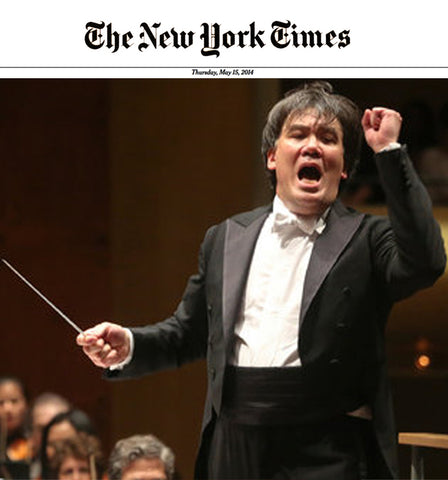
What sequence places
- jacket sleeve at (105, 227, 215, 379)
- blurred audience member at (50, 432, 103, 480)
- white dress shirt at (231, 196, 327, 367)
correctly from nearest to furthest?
white dress shirt at (231, 196, 327, 367)
jacket sleeve at (105, 227, 215, 379)
blurred audience member at (50, 432, 103, 480)

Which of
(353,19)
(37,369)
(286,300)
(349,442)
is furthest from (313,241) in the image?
(37,369)

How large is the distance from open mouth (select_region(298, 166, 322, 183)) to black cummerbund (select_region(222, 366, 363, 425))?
34 centimetres

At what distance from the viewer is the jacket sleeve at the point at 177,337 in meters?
2.16

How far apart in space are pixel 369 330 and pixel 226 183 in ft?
1.76

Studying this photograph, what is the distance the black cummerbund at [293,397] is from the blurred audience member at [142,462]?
11.0 inches

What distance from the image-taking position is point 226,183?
246 centimetres

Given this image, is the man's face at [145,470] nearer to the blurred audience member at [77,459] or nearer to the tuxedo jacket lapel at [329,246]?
the blurred audience member at [77,459]

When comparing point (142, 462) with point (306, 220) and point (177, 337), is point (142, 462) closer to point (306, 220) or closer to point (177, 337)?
point (177, 337)

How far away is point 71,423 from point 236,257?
0.56 metres

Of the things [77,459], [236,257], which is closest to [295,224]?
[236,257]

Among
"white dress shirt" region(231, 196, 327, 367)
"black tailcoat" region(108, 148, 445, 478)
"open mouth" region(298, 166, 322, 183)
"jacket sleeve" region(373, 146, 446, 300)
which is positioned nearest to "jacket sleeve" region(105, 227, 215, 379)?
"black tailcoat" region(108, 148, 445, 478)

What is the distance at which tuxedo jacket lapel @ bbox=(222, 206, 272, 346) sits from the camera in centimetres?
209

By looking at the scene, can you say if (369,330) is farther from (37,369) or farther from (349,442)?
(37,369)

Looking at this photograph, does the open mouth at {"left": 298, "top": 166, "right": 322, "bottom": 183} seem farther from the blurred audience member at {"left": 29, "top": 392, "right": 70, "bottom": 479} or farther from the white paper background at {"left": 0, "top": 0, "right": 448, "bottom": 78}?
the blurred audience member at {"left": 29, "top": 392, "right": 70, "bottom": 479}
